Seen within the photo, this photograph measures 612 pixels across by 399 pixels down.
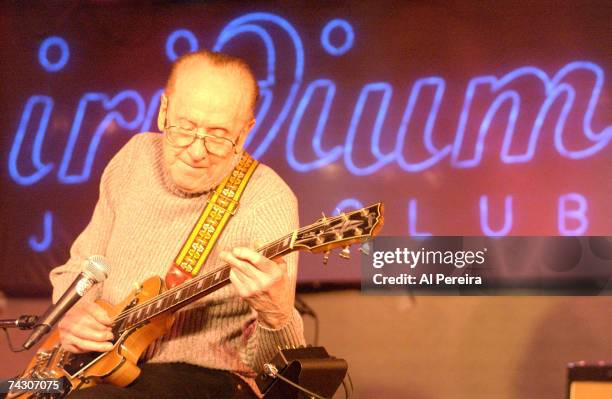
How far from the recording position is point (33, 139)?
5.08 m

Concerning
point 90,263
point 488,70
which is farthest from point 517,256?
point 90,263

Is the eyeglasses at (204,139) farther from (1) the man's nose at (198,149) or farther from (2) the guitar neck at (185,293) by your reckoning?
(2) the guitar neck at (185,293)

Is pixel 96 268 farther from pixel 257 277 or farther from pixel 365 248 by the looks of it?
pixel 365 248

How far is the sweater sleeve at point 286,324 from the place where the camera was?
2.76 meters

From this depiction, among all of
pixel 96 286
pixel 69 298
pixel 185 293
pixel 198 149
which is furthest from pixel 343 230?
pixel 96 286

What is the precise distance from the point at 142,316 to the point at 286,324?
18.7 inches

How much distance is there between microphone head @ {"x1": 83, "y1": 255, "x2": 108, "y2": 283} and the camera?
8.07 ft

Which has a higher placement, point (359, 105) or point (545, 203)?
point (359, 105)

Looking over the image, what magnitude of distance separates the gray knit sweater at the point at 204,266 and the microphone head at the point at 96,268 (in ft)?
1.36

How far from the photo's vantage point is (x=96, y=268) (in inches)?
97.6

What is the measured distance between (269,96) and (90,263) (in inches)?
99.9

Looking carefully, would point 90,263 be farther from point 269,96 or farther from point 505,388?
point 505,388

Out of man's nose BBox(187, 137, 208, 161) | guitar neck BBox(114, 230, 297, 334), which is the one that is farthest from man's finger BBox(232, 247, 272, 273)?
man's nose BBox(187, 137, 208, 161)

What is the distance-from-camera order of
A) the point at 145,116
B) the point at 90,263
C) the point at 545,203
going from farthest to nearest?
the point at 145,116
the point at 545,203
the point at 90,263
